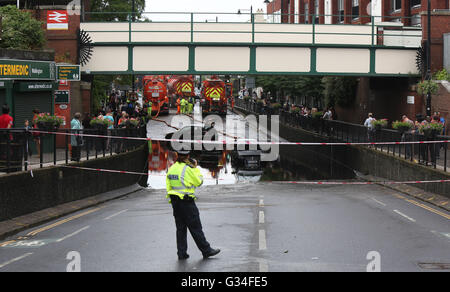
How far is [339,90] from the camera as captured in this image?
51.4 meters

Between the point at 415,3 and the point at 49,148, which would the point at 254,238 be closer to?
the point at 49,148

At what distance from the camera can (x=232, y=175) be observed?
31.7 metres

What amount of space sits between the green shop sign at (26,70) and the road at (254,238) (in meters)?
5.44

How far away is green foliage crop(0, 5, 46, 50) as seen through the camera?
26859 mm

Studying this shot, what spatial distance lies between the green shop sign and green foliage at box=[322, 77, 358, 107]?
29.7 m

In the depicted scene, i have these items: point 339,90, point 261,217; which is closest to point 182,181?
point 261,217

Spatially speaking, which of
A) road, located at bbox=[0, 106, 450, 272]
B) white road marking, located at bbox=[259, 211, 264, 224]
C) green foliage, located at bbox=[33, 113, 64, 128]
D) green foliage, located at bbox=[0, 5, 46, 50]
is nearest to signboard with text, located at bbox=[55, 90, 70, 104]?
green foliage, located at bbox=[0, 5, 46, 50]

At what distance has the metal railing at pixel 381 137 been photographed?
23219 mm

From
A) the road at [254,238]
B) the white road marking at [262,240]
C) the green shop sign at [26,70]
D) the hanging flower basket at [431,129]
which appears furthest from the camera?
the hanging flower basket at [431,129]

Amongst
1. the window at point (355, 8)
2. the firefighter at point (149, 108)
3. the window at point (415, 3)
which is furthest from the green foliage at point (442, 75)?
the firefighter at point (149, 108)

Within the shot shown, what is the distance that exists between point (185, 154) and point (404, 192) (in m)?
14.2

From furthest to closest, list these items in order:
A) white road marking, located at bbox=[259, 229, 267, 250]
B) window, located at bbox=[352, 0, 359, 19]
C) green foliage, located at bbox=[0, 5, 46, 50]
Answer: window, located at bbox=[352, 0, 359, 19], green foliage, located at bbox=[0, 5, 46, 50], white road marking, located at bbox=[259, 229, 267, 250]

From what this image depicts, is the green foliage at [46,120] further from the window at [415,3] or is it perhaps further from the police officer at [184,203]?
the window at [415,3]

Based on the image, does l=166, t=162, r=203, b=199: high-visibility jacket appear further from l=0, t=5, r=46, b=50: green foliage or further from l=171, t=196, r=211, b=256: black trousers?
l=0, t=5, r=46, b=50: green foliage
